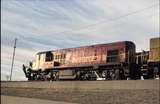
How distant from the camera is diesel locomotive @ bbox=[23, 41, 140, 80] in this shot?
28328 mm

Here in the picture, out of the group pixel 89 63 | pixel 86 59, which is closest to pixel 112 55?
pixel 89 63

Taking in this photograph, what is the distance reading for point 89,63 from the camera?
104 ft

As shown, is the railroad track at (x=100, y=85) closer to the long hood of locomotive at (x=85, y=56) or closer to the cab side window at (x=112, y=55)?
the long hood of locomotive at (x=85, y=56)

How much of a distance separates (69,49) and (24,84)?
5.87 metres

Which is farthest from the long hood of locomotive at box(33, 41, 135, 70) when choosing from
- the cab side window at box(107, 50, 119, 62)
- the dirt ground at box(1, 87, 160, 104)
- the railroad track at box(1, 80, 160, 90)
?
the dirt ground at box(1, 87, 160, 104)

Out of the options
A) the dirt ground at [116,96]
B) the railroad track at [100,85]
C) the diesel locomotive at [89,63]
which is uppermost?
the diesel locomotive at [89,63]

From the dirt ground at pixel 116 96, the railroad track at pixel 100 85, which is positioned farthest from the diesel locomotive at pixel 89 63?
the dirt ground at pixel 116 96

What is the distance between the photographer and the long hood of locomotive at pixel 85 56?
96.0ft

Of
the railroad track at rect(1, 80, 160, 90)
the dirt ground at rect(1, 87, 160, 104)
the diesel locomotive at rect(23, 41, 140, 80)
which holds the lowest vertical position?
the dirt ground at rect(1, 87, 160, 104)

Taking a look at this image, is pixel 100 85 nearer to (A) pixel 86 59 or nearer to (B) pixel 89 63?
(B) pixel 89 63

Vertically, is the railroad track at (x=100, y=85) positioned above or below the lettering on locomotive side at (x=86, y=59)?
below

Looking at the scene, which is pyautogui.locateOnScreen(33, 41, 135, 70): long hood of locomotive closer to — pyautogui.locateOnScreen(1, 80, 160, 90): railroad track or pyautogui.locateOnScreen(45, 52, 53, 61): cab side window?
pyautogui.locateOnScreen(45, 52, 53, 61): cab side window

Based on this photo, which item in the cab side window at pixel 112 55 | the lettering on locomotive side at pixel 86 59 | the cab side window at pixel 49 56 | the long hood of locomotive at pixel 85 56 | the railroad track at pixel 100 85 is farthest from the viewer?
the cab side window at pixel 49 56

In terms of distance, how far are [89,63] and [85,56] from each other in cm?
123
